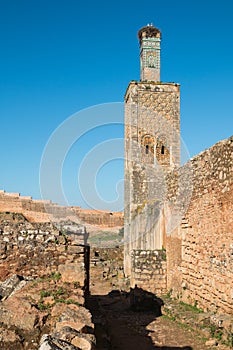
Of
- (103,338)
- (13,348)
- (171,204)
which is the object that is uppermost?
(171,204)

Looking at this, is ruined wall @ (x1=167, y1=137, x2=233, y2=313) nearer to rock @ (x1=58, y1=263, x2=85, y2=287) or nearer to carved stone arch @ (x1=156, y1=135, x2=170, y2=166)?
rock @ (x1=58, y1=263, x2=85, y2=287)

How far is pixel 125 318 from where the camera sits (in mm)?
10195

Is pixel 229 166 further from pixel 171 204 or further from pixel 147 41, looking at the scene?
pixel 147 41

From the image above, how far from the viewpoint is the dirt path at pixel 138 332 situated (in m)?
7.07

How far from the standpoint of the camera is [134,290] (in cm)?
1148

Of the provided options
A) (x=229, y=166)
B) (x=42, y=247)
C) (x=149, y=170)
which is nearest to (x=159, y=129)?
(x=149, y=170)

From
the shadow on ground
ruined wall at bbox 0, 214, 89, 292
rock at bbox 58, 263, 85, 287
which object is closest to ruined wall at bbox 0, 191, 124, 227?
the shadow on ground

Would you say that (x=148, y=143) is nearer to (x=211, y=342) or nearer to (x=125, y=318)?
(x=125, y=318)

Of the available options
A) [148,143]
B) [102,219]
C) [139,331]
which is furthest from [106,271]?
[102,219]

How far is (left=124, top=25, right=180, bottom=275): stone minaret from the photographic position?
16.1 metres

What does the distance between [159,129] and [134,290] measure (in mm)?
7821

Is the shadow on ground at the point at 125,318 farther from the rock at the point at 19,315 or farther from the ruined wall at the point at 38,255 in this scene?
the rock at the point at 19,315

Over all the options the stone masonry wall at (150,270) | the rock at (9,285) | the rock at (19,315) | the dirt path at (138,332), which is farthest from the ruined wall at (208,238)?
the rock at (19,315)

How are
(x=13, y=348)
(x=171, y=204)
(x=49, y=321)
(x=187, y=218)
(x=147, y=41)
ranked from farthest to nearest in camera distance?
(x=147, y=41) < (x=171, y=204) < (x=187, y=218) < (x=49, y=321) < (x=13, y=348)
